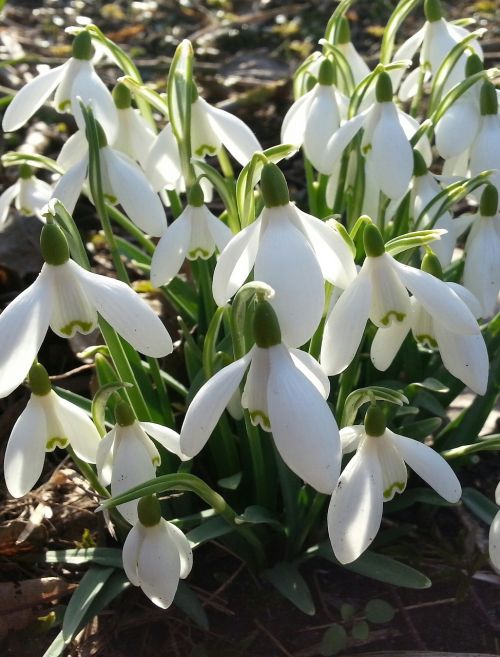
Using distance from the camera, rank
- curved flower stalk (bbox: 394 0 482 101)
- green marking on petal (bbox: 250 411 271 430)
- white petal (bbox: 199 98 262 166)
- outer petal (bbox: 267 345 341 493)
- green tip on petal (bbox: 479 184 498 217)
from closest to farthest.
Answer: outer petal (bbox: 267 345 341 493) < green marking on petal (bbox: 250 411 271 430) < green tip on petal (bbox: 479 184 498 217) < white petal (bbox: 199 98 262 166) < curved flower stalk (bbox: 394 0 482 101)

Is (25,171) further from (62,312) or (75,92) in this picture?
(62,312)

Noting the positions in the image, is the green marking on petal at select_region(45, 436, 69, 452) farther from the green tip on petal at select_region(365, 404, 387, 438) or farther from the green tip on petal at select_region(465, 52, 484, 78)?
the green tip on petal at select_region(465, 52, 484, 78)

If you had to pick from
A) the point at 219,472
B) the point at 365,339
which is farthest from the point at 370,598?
the point at 365,339

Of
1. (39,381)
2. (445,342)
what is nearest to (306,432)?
(445,342)

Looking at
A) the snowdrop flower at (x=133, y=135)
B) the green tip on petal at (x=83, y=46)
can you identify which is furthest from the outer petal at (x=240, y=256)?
the green tip on petal at (x=83, y=46)

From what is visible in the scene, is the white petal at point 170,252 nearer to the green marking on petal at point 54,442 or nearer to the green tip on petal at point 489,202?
the green marking on petal at point 54,442

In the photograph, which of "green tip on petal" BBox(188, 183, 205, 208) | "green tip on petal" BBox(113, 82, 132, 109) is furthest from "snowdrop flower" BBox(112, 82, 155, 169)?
"green tip on petal" BBox(188, 183, 205, 208)

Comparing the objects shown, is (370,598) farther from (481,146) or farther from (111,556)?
(481,146)
